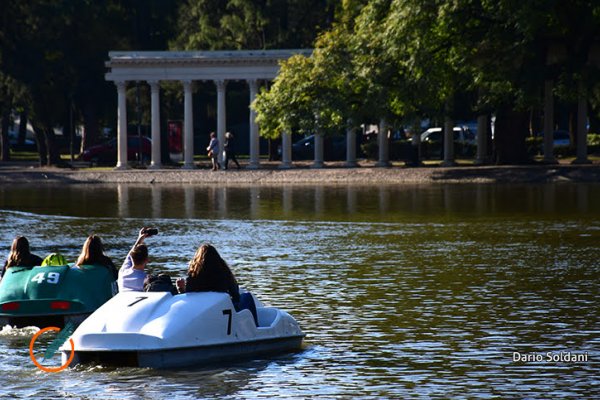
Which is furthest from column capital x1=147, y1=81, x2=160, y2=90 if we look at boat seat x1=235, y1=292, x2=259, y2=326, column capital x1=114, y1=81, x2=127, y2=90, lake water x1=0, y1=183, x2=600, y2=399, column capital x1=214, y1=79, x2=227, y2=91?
boat seat x1=235, y1=292, x2=259, y2=326

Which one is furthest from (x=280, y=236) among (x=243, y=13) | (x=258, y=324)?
(x=243, y=13)

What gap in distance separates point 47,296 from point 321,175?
45277mm

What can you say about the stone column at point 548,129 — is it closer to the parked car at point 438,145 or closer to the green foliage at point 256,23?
the parked car at point 438,145

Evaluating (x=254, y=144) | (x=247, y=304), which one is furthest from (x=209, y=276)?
(x=254, y=144)

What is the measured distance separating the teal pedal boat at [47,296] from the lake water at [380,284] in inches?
12.1

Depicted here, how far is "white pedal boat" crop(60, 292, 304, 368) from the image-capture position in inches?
597

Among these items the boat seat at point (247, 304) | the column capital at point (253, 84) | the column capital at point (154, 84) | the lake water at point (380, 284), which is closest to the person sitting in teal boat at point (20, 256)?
the lake water at point (380, 284)

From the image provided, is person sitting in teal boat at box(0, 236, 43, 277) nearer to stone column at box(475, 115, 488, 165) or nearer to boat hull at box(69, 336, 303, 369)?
boat hull at box(69, 336, 303, 369)

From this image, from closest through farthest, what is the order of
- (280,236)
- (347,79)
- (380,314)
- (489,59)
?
(380,314) < (280,236) < (489,59) < (347,79)

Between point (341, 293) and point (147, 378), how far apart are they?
7418 millimetres

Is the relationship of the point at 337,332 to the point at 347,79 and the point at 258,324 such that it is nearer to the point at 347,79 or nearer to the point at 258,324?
the point at 258,324

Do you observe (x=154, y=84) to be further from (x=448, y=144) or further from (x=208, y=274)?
(x=208, y=274)

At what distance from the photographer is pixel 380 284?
23188 mm

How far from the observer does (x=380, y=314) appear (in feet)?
65.0
